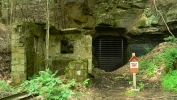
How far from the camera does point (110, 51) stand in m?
17.2

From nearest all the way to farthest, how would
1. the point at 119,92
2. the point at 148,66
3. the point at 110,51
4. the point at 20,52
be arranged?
the point at 119,92 < the point at 20,52 < the point at 148,66 < the point at 110,51

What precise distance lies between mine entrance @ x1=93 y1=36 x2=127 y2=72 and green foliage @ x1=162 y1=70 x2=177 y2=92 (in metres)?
7.35

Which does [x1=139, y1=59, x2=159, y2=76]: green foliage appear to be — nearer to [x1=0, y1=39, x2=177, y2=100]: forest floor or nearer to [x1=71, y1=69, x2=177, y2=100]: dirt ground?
[x1=0, y1=39, x2=177, y2=100]: forest floor

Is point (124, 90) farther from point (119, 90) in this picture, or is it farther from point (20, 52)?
point (20, 52)

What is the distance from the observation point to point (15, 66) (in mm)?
9547

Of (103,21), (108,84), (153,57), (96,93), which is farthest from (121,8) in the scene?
(96,93)

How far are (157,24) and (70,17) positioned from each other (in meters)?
6.14

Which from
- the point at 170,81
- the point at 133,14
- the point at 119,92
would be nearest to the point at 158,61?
the point at 170,81

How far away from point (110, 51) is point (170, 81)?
8.60m

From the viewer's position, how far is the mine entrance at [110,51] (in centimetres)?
1705

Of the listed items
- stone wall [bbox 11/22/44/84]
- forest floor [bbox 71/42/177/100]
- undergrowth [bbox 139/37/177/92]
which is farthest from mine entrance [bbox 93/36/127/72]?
stone wall [bbox 11/22/44/84]

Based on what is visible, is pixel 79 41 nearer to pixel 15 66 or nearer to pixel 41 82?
pixel 15 66

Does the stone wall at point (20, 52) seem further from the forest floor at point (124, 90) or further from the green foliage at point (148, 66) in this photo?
the green foliage at point (148, 66)

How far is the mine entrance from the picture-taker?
55.9ft
